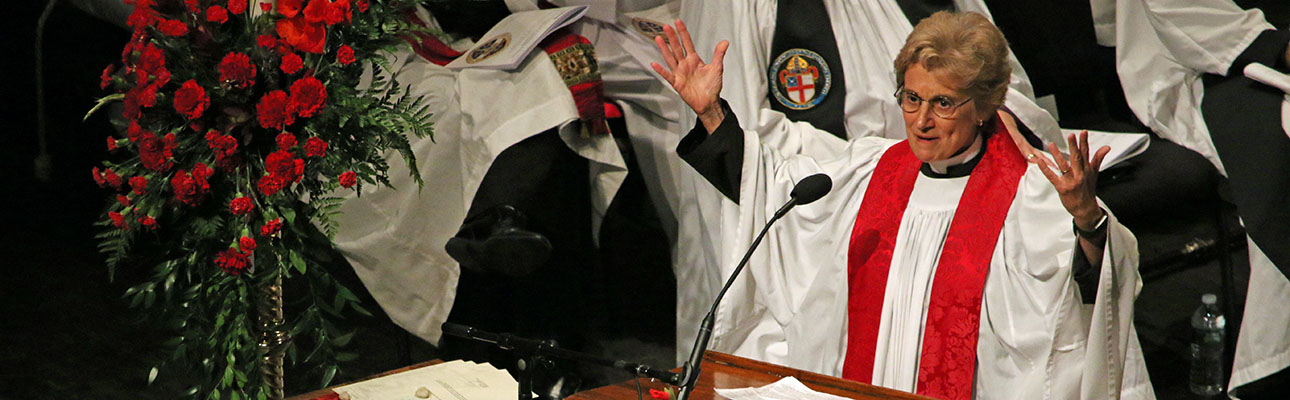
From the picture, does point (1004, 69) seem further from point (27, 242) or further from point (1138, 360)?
point (27, 242)

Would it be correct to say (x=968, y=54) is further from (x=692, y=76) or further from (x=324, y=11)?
(x=324, y=11)

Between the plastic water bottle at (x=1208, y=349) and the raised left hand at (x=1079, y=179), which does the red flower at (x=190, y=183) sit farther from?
the plastic water bottle at (x=1208, y=349)

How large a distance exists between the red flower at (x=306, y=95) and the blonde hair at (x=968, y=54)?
167 centimetres

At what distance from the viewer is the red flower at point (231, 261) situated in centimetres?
210

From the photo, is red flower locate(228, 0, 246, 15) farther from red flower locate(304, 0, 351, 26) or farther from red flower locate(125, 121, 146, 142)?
red flower locate(125, 121, 146, 142)

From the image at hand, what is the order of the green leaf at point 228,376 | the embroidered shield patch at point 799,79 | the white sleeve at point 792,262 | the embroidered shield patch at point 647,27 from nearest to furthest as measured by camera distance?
1. the green leaf at point 228,376
2. the white sleeve at point 792,262
3. the embroidered shield patch at point 799,79
4. the embroidered shield patch at point 647,27

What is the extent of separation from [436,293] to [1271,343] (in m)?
2.76

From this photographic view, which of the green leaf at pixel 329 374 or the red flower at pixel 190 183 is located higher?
the red flower at pixel 190 183

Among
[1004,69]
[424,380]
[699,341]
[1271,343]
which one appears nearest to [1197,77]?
[1004,69]

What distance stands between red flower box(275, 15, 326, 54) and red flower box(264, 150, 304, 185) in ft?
0.71

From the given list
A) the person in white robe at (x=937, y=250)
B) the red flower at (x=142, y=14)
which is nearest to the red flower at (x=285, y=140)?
the red flower at (x=142, y=14)

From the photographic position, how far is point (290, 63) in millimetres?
2117

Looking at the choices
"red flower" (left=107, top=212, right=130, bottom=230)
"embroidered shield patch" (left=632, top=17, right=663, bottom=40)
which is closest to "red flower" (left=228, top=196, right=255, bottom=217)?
"red flower" (left=107, top=212, right=130, bottom=230)

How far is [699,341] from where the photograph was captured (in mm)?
1747
